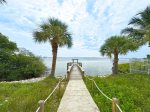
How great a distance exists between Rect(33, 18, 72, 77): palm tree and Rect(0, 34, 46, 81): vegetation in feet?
42.3

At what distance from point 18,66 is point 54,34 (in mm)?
15171

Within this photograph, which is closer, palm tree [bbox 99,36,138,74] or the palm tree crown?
the palm tree crown

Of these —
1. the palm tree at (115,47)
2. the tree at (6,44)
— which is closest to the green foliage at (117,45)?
the palm tree at (115,47)

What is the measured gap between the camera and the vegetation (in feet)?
130

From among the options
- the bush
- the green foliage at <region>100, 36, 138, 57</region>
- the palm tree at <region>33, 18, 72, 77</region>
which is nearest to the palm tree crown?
the palm tree at <region>33, 18, 72, 77</region>

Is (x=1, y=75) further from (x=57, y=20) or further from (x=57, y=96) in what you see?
(x=57, y=96)

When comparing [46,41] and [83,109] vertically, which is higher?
[46,41]

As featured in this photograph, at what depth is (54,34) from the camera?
92.6ft

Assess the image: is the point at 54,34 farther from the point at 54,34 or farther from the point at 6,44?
the point at 6,44

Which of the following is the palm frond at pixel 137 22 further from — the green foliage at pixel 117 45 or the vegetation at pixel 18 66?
the vegetation at pixel 18 66

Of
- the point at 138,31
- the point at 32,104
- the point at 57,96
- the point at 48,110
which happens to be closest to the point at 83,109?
the point at 48,110

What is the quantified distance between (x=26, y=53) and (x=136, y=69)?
18.5 m

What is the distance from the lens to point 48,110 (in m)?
11.2

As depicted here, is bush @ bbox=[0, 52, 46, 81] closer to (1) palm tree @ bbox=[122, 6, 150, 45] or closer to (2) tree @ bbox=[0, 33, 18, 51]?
(2) tree @ bbox=[0, 33, 18, 51]
